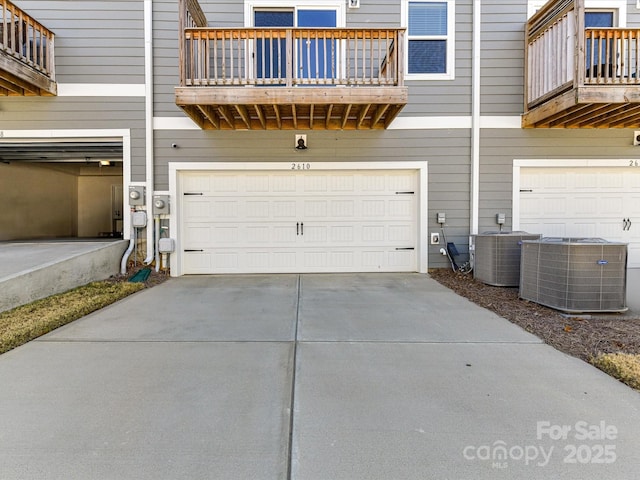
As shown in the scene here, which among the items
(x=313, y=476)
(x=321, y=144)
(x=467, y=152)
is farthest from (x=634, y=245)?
(x=313, y=476)

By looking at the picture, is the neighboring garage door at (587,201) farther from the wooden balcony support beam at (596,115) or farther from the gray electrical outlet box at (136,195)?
the gray electrical outlet box at (136,195)

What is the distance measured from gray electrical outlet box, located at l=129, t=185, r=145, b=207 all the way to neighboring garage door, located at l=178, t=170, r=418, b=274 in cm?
66

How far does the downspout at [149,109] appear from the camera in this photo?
5754mm

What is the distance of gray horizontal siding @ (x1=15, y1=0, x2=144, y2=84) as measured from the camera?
5730 mm

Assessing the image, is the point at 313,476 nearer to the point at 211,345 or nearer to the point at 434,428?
the point at 434,428

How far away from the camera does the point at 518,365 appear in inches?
100.0

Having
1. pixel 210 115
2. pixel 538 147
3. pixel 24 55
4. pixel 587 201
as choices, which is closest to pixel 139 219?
pixel 210 115

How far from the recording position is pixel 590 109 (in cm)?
504

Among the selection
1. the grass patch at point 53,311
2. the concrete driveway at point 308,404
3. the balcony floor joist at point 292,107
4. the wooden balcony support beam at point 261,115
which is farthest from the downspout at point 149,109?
the concrete driveway at point 308,404

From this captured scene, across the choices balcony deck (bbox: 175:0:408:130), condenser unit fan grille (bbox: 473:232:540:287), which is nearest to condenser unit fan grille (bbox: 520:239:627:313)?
condenser unit fan grille (bbox: 473:232:540:287)

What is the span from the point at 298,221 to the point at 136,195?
117 inches

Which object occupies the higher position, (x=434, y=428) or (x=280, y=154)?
(x=280, y=154)

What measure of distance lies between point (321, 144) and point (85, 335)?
15.0 ft

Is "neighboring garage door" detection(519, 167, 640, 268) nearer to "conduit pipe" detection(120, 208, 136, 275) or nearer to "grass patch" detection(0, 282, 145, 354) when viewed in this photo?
"grass patch" detection(0, 282, 145, 354)
